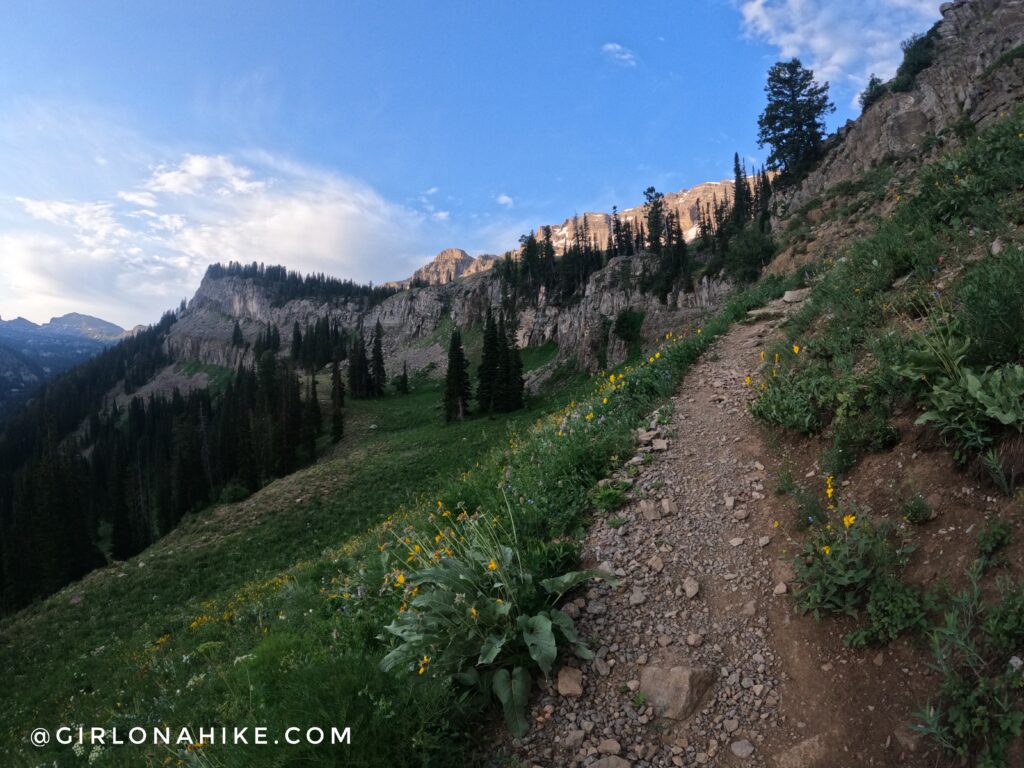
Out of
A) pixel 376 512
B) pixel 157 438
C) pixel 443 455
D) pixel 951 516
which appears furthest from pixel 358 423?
pixel 951 516

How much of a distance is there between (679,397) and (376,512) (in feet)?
64.0

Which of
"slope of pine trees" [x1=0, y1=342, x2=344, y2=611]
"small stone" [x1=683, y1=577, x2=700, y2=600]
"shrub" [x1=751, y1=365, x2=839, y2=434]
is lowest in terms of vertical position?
"slope of pine trees" [x1=0, y1=342, x2=344, y2=611]

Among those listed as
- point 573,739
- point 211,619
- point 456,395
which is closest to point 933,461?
point 573,739

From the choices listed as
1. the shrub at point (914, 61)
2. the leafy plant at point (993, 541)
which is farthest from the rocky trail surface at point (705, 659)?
the shrub at point (914, 61)

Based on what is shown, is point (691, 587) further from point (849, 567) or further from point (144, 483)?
point (144, 483)

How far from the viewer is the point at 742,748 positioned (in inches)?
128

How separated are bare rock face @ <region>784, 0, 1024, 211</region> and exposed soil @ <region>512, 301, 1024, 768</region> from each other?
4686 cm

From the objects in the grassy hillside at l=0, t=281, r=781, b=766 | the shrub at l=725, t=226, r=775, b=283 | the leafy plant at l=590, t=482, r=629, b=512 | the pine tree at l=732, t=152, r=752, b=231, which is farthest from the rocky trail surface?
the pine tree at l=732, t=152, r=752, b=231

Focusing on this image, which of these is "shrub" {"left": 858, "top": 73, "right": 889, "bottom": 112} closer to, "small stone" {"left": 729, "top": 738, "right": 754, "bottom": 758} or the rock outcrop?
the rock outcrop

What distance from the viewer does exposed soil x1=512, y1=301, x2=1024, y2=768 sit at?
10.4ft

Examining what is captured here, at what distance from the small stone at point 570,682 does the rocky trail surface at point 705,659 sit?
0.05 ft

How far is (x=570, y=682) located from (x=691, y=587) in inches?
54.0

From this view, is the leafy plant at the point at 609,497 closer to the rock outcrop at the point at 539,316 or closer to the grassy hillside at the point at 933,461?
the grassy hillside at the point at 933,461

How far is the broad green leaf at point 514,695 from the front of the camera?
3627 mm
